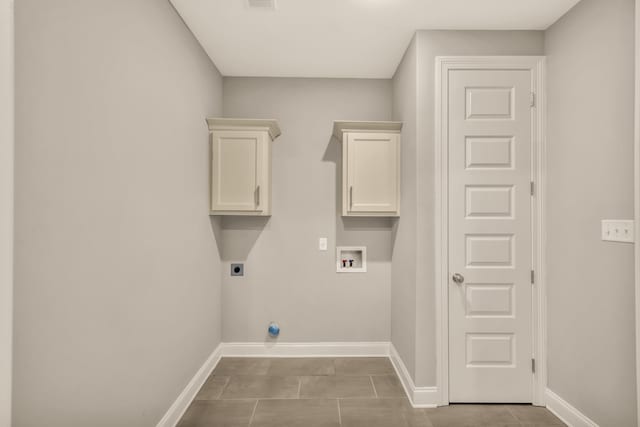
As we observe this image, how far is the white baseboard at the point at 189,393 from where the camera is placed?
2.19 m

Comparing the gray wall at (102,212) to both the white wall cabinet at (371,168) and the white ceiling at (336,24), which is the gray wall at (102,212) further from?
the white wall cabinet at (371,168)

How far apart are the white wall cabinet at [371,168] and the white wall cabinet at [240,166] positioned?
702 millimetres

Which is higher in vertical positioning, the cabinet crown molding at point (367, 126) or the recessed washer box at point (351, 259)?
the cabinet crown molding at point (367, 126)

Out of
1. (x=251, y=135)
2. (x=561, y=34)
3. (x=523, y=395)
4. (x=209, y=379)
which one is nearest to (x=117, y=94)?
(x=251, y=135)

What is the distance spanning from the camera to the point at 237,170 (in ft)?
10.0

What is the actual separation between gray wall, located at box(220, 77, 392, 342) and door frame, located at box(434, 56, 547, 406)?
0.98m

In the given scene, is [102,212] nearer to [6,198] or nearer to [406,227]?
[6,198]

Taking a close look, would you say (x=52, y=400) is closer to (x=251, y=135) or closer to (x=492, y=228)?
(x=251, y=135)

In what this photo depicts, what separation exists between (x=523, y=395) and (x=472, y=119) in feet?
6.41

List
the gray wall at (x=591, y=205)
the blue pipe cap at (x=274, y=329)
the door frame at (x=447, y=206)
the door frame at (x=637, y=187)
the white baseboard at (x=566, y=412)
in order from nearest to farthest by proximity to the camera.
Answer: the door frame at (x=637, y=187) → the gray wall at (x=591, y=205) → the white baseboard at (x=566, y=412) → the door frame at (x=447, y=206) → the blue pipe cap at (x=274, y=329)

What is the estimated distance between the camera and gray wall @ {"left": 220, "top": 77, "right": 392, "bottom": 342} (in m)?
3.40

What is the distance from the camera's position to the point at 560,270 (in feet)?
7.58

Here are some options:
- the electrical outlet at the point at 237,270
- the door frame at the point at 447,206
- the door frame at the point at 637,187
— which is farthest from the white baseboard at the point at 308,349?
the door frame at the point at 637,187

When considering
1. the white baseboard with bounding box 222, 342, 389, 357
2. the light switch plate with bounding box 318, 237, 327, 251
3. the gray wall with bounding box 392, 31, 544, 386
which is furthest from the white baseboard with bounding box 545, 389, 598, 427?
the light switch plate with bounding box 318, 237, 327, 251
